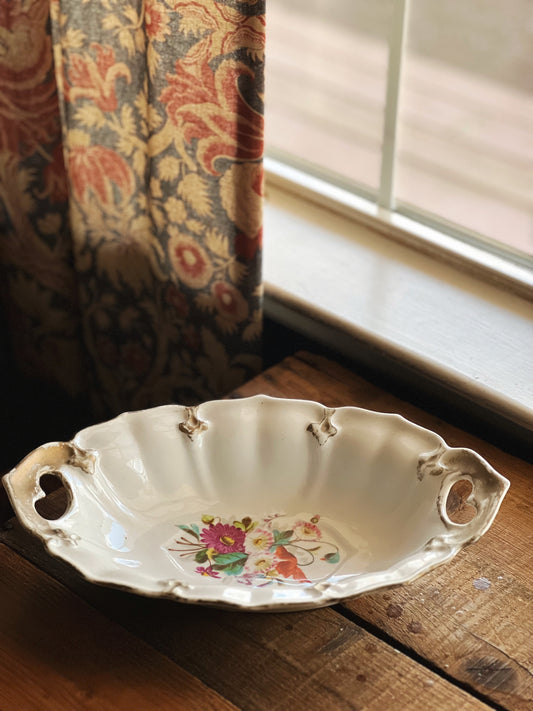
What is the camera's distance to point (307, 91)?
2299mm

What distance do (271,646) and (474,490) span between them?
21cm

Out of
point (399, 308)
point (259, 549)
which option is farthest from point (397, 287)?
point (259, 549)

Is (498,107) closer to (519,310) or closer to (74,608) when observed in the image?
(519,310)

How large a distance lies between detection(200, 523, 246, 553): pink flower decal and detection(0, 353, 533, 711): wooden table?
0.19 ft

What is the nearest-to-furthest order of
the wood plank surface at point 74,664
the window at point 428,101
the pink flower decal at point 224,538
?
the wood plank surface at point 74,664, the pink flower decal at point 224,538, the window at point 428,101

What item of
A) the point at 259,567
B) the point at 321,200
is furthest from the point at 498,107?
the point at 259,567

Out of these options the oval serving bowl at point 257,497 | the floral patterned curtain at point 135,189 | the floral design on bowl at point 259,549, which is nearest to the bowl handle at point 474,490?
the oval serving bowl at point 257,497

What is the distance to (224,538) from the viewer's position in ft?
2.55

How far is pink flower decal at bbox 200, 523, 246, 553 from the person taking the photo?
0.77m

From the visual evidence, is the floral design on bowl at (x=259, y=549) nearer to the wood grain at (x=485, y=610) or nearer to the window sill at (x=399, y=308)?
the wood grain at (x=485, y=610)

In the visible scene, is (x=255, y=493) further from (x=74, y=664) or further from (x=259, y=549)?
(x=74, y=664)

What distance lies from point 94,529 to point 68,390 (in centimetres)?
61

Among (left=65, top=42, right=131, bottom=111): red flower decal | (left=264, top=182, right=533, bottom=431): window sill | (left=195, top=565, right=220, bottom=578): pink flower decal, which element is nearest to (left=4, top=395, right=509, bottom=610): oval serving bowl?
(left=195, top=565, right=220, bottom=578): pink flower decal

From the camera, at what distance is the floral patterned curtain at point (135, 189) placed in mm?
905
